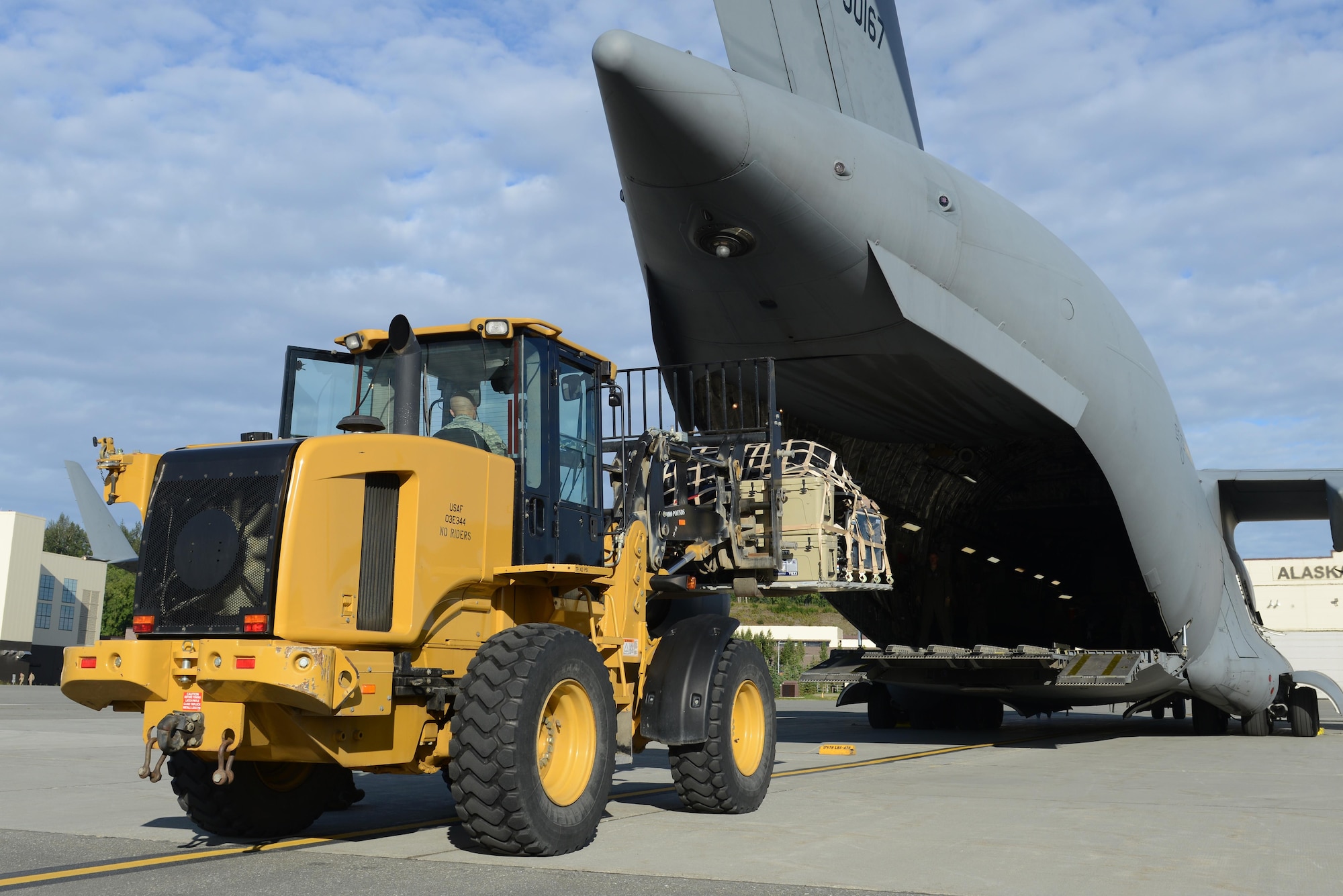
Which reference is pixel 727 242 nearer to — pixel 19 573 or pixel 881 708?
pixel 881 708

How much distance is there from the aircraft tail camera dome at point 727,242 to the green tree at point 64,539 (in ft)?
303

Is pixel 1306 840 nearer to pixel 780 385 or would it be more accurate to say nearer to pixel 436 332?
pixel 436 332

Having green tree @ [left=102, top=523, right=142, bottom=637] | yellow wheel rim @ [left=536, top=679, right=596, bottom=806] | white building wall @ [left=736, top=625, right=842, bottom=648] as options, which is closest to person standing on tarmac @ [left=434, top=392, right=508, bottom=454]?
yellow wheel rim @ [left=536, top=679, right=596, bottom=806]

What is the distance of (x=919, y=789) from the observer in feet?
30.6

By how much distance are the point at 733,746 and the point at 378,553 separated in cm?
322

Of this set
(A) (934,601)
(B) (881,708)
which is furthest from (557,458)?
(B) (881,708)

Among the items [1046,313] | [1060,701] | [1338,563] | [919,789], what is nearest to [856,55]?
[1046,313]

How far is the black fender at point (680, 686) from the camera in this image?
24.0 feet

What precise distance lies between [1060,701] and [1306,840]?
10.5 metres

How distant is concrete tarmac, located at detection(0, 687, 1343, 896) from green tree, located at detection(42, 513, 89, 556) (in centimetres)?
8949

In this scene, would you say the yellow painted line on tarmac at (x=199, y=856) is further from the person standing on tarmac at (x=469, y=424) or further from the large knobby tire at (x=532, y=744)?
the person standing on tarmac at (x=469, y=424)

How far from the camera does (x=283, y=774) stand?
685cm

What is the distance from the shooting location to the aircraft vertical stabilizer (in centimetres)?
979

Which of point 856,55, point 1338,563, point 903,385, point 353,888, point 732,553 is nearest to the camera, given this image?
point 353,888
